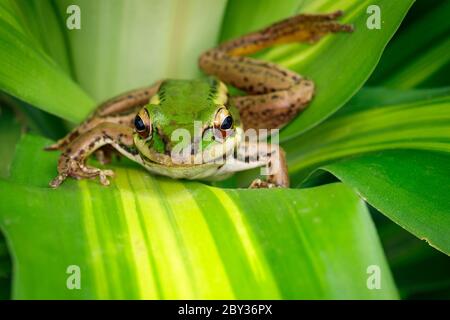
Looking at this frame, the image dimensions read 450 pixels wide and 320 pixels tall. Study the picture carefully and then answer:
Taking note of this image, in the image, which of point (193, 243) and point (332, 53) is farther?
point (332, 53)

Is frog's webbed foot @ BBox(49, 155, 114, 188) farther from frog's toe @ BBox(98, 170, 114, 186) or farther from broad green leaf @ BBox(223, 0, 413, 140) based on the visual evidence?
broad green leaf @ BBox(223, 0, 413, 140)

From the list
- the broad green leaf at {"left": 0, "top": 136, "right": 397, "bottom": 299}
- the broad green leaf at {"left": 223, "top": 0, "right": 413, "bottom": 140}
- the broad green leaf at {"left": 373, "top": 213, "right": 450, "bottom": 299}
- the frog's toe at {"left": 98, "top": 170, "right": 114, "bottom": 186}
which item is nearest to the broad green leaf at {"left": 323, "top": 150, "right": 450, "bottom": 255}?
the broad green leaf at {"left": 0, "top": 136, "right": 397, "bottom": 299}

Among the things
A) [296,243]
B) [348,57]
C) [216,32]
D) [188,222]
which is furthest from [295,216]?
[216,32]

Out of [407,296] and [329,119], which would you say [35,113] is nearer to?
[329,119]

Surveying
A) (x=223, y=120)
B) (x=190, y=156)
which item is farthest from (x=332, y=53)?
(x=190, y=156)

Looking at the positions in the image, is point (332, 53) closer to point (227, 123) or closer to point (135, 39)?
point (227, 123)
